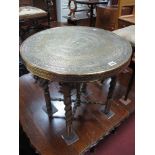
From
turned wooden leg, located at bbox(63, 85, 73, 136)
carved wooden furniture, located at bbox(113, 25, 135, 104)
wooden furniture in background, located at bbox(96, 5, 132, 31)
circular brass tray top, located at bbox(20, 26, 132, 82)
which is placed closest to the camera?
circular brass tray top, located at bbox(20, 26, 132, 82)

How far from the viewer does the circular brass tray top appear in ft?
2.59

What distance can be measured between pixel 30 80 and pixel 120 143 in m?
1.01

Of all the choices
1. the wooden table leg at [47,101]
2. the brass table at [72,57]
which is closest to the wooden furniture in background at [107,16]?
the brass table at [72,57]

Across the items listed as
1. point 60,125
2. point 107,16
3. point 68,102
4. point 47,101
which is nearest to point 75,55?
point 68,102

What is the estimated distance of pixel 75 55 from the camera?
0.91 meters

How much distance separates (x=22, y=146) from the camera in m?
1.18

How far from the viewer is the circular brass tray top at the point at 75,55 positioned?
0.79 m

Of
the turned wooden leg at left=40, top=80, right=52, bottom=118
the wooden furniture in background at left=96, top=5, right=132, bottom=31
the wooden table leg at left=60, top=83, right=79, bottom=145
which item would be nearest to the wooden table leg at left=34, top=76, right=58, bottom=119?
the turned wooden leg at left=40, top=80, right=52, bottom=118

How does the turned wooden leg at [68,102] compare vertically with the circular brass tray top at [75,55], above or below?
below

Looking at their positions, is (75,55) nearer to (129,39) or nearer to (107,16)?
(129,39)

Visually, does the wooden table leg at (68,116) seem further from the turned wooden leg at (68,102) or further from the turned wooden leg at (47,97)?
the turned wooden leg at (47,97)

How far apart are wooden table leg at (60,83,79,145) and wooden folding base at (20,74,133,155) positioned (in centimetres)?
3

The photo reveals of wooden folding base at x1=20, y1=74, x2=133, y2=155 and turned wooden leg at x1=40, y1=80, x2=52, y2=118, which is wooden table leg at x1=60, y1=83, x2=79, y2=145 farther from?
turned wooden leg at x1=40, y1=80, x2=52, y2=118
